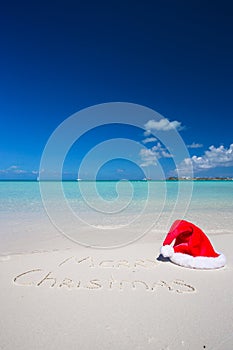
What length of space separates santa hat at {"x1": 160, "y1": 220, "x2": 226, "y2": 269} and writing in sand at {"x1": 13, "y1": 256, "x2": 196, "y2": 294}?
377 mm

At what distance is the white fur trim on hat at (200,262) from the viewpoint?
3.84 m

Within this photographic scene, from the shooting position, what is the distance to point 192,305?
2.76m

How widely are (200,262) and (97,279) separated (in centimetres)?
169

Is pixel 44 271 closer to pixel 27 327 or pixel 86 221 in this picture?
pixel 27 327

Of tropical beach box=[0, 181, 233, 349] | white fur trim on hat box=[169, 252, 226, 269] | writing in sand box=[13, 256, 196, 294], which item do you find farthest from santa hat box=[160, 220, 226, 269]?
writing in sand box=[13, 256, 196, 294]

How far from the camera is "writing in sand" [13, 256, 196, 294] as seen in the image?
3.21m

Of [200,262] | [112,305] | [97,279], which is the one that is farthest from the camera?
[200,262]

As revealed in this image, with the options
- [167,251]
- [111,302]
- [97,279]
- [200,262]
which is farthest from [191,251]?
[111,302]

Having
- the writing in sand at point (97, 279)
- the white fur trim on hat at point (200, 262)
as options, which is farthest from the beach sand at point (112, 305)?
the white fur trim on hat at point (200, 262)

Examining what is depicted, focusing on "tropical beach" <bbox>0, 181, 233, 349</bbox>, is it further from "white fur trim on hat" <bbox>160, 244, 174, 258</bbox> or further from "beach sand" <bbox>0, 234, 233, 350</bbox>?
"white fur trim on hat" <bbox>160, 244, 174, 258</bbox>

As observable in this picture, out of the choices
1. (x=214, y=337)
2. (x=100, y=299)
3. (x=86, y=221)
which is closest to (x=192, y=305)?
(x=214, y=337)

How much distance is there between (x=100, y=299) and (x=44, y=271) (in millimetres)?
1239

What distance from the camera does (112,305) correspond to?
9.03ft

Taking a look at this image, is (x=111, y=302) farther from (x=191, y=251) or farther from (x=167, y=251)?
(x=191, y=251)
